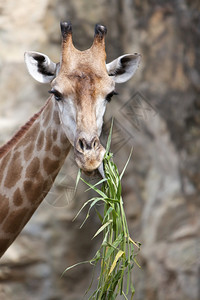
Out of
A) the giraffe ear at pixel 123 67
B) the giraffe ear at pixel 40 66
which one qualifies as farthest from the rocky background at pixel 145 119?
the giraffe ear at pixel 40 66

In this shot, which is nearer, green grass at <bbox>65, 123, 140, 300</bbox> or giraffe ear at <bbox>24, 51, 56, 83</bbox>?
green grass at <bbox>65, 123, 140, 300</bbox>

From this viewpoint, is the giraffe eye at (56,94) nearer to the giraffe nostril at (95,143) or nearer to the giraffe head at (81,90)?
the giraffe head at (81,90)

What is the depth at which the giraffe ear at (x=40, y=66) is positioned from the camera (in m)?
4.48

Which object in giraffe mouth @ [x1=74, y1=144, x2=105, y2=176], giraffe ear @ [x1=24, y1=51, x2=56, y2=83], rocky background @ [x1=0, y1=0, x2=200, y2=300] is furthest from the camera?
rocky background @ [x1=0, y1=0, x2=200, y2=300]

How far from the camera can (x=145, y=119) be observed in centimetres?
774

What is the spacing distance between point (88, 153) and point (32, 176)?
0.84 m

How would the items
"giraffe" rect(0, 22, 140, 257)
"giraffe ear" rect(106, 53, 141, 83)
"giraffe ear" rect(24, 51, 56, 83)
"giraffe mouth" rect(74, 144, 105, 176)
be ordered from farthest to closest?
1. "giraffe ear" rect(106, 53, 141, 83)
2. "giraffe ear" rect(24, 51, 56, 83)
3. "giraffe" rect(0, 22, 140, 257)
4. "giraffe mouth" rect(74, 144, 105, 176)

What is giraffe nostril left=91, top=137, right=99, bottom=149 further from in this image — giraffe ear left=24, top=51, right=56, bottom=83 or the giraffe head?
giraffe ear left=24, top=51, right=56, bottom=83

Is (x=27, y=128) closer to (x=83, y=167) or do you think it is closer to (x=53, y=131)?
(x=53, y=131)

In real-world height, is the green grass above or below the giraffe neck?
below

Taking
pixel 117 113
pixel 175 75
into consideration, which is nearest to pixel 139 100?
pixel 117 113

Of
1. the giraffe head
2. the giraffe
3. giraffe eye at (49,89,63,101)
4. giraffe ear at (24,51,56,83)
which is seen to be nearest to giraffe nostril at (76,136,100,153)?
the giraffe head

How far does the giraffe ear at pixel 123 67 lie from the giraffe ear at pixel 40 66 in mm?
490

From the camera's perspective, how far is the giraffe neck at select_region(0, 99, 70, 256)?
455 cm
